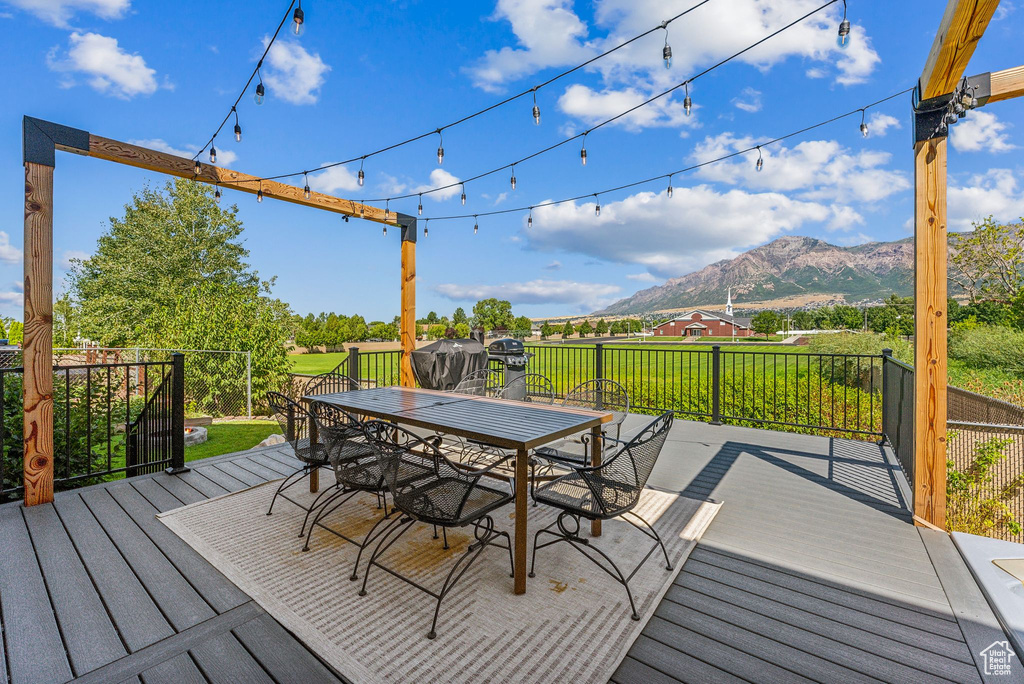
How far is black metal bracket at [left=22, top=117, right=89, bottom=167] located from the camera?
300 cm

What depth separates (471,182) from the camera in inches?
208

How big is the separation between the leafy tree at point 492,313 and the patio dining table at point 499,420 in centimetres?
1062

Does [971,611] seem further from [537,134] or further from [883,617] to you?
[537,134]

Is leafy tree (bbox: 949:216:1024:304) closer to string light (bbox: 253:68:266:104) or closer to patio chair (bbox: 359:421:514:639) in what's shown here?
patio chair (bbox: 359:421:514:639)

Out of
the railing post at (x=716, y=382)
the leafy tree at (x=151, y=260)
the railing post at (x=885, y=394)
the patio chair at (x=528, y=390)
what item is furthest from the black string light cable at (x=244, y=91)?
the leafy tree at (x=151, y=260)

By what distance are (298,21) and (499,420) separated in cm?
245

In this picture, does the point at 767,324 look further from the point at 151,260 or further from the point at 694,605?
the point at 694,605

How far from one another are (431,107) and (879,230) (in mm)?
115967

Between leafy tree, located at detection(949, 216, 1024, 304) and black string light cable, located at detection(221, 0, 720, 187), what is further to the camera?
leafy tree, located at detection(949, 216, 1024, 304)

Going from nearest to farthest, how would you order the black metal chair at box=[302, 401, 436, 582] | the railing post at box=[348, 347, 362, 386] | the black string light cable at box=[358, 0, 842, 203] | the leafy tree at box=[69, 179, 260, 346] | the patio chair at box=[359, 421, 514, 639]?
the patio chair at box=[359, 421, 514, 639] < the black metal chair at box=[302, 401, 436, 582] < the black string light cable at box=[358, 0, 842, 203] < the railing post at box=[348, 347, 362, 386] < the leafy tree at box=[69, 179, 260, 346]

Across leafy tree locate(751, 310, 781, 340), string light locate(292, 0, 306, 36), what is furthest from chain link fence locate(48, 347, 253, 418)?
leafy tree locate(751, 310, 781, 340)

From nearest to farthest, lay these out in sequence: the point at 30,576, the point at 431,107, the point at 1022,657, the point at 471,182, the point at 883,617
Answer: the point at 1022,657 < the point at 883,617 < the point at 30,576 < the point at 471,182 < the point at 431,107

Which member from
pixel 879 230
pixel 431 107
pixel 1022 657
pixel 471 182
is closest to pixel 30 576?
pixel 1022 657

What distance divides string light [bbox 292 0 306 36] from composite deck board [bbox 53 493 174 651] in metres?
2.93
